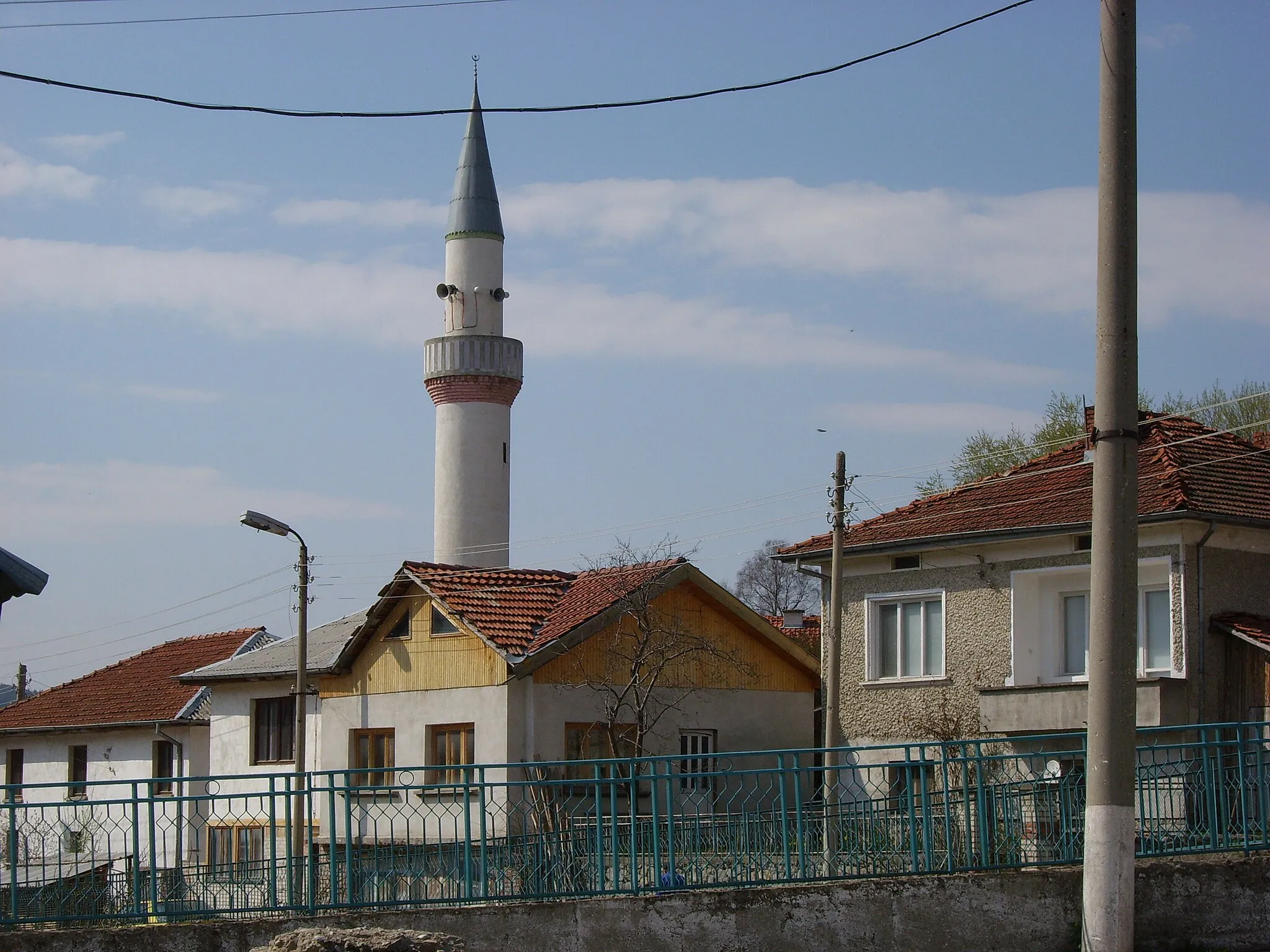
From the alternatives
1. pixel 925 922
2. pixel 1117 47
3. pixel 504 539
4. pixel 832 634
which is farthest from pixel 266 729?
pixel 1117 47

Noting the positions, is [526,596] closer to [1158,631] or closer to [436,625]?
[436,625]

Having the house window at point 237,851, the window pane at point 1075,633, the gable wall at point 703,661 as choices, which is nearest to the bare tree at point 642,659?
the gable wall at point 703,661

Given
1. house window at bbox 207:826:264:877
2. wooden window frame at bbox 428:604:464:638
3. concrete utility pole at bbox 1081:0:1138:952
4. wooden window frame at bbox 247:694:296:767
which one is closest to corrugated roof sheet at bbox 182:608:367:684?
wooden window frame at bbox 247:694:296:767

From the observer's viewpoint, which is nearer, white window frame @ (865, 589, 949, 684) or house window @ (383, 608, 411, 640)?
white window frame @ (865, 589, 949, 684)

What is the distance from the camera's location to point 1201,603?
2136 centimetres

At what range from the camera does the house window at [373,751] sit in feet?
103

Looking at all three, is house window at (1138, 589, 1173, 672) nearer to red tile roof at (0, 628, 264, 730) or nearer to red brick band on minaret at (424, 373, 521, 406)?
red tile roof at (0, 628, 264, 730)

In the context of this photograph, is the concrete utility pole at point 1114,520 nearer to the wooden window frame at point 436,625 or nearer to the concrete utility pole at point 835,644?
the concrete utility pole at point 835,644

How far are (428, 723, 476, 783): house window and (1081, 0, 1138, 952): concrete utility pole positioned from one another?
20.3m

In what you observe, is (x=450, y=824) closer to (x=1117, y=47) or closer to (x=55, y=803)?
(x=55, y=803)

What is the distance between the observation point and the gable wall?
29.8 meters

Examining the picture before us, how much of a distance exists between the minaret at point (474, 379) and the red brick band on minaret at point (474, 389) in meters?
0.02

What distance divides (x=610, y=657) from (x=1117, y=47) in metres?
21.5

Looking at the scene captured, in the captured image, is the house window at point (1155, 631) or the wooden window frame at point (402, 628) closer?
the house window at point (1155, 631)
